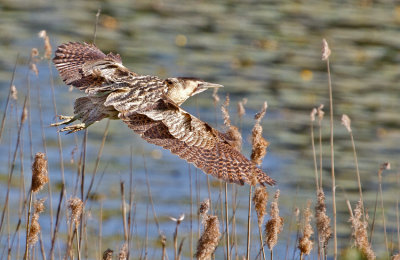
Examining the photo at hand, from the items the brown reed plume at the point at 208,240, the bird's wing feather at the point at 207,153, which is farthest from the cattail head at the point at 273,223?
the brown reed plume at the point at 208,240

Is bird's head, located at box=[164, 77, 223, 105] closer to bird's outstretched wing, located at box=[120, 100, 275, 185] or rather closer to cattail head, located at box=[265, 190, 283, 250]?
bird's outstretched wing, located at box=[120, 100, 275, 185]

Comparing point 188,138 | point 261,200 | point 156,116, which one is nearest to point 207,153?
point 188,138

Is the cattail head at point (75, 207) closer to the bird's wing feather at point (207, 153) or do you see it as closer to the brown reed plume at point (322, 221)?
the bird's wing feather at point (207, 153)

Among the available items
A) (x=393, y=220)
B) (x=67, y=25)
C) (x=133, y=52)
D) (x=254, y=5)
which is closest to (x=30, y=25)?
(x=67, y=25)

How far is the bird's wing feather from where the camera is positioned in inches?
145

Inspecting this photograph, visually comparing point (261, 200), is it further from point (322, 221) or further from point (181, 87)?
point (181, 87)

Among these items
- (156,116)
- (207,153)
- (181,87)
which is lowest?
(207,153)

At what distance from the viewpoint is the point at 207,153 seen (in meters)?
3.88

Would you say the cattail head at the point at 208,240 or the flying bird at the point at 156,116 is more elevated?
the flying bird at the point at 156,116

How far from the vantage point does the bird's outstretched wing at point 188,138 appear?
12.4ft

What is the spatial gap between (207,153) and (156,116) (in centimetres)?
35

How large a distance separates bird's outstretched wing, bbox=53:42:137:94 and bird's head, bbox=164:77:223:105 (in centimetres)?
22

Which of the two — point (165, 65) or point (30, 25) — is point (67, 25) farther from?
point (165, 65)

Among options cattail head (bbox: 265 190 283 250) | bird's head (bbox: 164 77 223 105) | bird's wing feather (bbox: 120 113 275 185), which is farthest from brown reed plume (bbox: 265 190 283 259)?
bird's head (bbox: 164 77 223 105)
